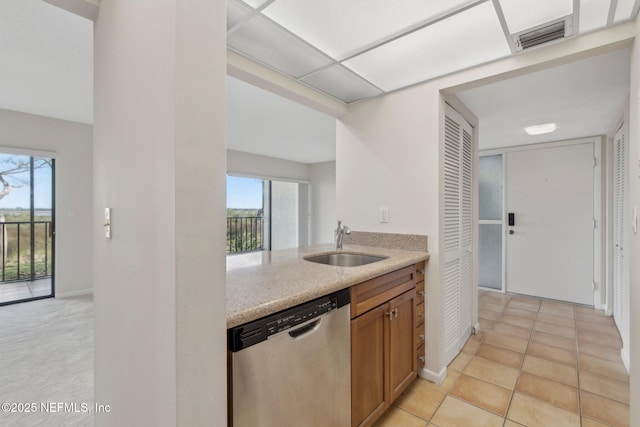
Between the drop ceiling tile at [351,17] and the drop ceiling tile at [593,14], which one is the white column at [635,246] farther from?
the drop ceiling tile at [351,17]

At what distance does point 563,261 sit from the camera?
149 inches

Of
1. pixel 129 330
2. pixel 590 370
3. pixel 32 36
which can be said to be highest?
pixel 32 36

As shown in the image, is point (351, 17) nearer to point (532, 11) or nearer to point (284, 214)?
point (532, 11)

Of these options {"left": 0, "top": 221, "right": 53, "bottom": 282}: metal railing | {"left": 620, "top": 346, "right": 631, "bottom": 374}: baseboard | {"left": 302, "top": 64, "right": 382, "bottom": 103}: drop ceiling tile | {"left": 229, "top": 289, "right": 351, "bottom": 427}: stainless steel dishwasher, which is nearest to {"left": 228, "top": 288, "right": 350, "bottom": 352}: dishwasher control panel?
{"left": 229, "top": 289, "right": 351, "bottom": 427}: stainless steel dishwasher

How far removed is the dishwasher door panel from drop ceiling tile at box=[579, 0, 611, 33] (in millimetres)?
1782

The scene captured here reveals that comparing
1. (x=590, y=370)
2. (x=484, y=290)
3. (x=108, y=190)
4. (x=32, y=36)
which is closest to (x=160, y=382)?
(x=108, y=190)

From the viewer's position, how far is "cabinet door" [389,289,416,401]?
65.2 inches

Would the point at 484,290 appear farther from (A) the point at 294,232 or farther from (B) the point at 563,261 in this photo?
(A) the point at 294,232

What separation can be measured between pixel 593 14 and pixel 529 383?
224 centimetres

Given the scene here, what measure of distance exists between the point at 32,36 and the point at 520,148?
5202mm

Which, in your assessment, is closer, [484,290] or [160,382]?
[160,382]

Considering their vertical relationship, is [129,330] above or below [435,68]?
below

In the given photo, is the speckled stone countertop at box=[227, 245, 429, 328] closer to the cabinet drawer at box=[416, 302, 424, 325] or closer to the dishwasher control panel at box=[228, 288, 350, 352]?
the dishwasher control panel at box=[228, 288, 350, 352]

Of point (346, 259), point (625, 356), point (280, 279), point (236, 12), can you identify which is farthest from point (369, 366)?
point (625, 356)
